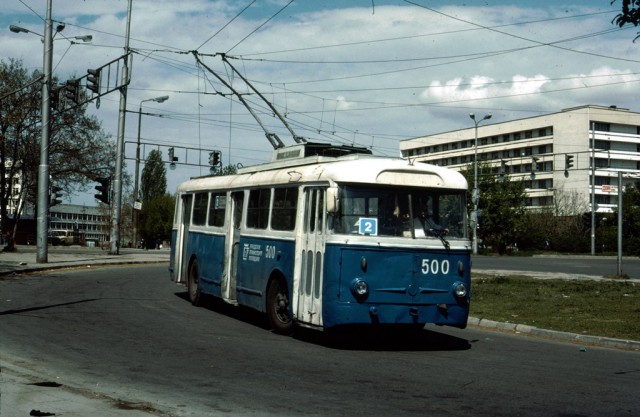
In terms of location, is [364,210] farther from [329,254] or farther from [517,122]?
[517,122]

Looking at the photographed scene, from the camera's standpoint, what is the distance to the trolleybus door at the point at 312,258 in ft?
39.2

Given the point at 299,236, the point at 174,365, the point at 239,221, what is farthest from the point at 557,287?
the point at 174,365

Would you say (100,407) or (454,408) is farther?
(454,408)

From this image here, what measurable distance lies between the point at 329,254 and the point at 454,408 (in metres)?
4.45

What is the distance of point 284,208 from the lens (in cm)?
1354

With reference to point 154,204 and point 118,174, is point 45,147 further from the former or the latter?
point 154,204

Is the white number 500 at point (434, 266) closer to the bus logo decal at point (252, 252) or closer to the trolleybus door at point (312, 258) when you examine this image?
the trolleybus door at point (312, 258)

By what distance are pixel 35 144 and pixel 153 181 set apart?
61.0 m

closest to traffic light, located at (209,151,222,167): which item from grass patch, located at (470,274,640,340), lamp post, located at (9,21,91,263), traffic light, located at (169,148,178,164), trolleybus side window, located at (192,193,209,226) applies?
traffic light, located at (169,148,178,164)

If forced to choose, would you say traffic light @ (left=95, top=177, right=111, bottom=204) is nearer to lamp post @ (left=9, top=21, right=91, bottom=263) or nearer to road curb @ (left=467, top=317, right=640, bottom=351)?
lamp post @ (left=9, top=21, right=91, bottom=263)

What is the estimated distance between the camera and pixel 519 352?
12078mm

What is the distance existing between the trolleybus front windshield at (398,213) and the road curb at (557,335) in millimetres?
3228

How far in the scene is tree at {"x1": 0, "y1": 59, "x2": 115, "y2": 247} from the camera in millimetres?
46219

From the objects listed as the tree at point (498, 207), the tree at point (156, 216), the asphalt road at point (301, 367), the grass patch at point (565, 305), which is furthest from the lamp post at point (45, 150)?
the tree at point (156, 216)
